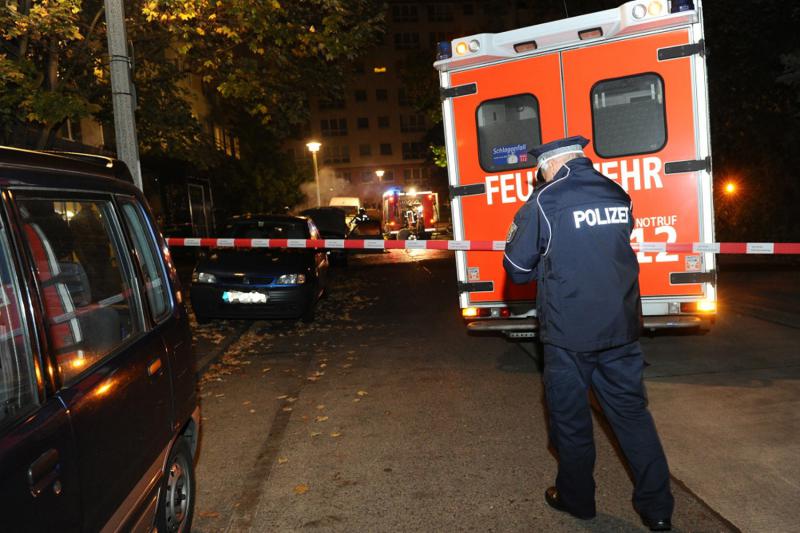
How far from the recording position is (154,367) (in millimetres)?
3014

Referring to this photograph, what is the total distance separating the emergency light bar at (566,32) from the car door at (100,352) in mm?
4144

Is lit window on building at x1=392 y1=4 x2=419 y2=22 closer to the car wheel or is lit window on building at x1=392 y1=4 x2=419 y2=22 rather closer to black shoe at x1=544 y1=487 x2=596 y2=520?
black shoe at x1=544 y1=487 x2=596 y2=520

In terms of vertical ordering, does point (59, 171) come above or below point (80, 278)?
above

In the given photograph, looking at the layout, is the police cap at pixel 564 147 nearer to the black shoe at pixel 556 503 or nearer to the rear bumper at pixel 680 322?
the black shoe at pixel 556 503

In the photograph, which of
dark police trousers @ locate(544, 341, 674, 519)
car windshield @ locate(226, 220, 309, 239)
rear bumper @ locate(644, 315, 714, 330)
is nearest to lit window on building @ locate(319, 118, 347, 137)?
car windshield @ locate(226, 220, 309, 239)

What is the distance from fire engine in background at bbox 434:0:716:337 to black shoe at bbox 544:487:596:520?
2712 mm

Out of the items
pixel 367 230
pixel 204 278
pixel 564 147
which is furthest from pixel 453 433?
pixel 367 230

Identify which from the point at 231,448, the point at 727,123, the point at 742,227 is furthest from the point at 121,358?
the point at 742,227

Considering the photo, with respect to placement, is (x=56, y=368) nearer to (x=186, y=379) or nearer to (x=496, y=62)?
(x=186, y=379)

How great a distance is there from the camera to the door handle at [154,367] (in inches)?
116

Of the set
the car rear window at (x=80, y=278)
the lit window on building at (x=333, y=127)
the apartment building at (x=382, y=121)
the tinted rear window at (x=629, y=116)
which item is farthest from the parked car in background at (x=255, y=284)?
the lit window on building at (x=333, y=127)

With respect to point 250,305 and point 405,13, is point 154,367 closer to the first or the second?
point 250,305

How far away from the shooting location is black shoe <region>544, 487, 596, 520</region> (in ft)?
11.9

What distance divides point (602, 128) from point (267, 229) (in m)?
6.33
